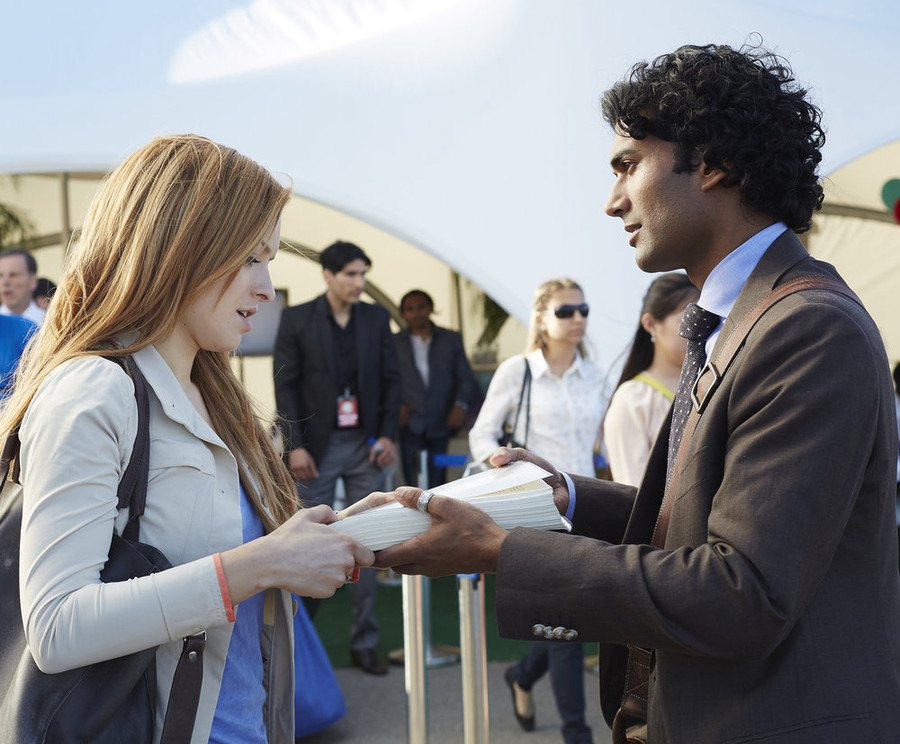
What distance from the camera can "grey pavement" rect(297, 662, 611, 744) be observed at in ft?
14.5

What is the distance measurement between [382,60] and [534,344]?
9.11 ft

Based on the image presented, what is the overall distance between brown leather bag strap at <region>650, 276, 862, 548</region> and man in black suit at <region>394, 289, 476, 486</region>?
235 inches

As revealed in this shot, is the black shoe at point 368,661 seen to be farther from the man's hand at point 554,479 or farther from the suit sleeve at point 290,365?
the man's hand at point 554,479

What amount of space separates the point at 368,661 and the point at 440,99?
355cm

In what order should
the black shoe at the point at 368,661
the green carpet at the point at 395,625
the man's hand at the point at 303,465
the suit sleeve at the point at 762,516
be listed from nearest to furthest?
the suit sleeve at the point at 762,516 < the black shoe at the point at 368,661 < the man's hand at the point at 303,465 < the green carpet at the point at 395,625

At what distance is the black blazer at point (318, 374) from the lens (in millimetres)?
5727

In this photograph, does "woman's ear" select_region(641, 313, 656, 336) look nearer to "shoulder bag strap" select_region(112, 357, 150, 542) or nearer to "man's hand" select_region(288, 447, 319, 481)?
"man's hand" select_region(288, 447, 319, 481)

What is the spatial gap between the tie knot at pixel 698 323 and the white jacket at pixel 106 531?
0.88 m

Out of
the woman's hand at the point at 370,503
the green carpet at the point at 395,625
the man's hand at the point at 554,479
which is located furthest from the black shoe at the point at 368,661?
the woman's hand at the point at 370,503

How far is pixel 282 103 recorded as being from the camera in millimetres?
6438

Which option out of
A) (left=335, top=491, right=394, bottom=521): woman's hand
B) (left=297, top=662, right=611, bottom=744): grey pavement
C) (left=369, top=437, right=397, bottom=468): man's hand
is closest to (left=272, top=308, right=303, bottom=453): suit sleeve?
(left=369, top=437, right=397, bottom=468): man's hand

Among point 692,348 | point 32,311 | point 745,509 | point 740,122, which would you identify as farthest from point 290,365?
point 745,509

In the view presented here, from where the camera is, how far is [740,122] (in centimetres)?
161

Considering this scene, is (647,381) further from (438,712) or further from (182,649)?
(182,649)
